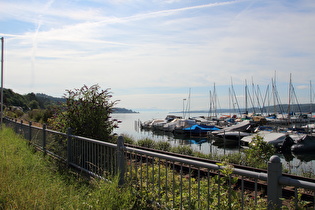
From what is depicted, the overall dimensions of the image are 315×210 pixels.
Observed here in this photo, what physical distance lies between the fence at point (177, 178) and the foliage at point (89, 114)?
2.05 feet

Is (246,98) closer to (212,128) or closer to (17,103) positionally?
(212,128)

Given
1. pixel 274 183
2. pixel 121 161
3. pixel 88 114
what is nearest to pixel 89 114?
pixel 88 114

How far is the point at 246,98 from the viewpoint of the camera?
77375 millimetres

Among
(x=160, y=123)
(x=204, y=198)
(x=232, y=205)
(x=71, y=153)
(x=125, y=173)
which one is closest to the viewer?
(x=232, y=205)

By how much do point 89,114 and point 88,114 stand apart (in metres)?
0.05

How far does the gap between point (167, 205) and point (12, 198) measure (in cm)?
268

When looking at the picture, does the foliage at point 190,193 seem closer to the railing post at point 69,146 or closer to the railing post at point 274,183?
the railing post at point 274,183

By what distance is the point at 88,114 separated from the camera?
10.4 m

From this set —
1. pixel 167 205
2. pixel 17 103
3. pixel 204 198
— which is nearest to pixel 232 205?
pixel 204 198

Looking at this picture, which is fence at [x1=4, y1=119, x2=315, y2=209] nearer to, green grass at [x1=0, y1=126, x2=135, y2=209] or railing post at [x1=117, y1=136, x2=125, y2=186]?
railing post at [x1=117, y1=136, x2=125, y2=186]

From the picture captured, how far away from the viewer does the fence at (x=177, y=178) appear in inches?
134

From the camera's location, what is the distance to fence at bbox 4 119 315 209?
11.2ft

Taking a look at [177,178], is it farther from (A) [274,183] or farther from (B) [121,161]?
(A) [274,183]

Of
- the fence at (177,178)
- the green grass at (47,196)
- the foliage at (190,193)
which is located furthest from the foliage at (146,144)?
the foliage at (190,193)
